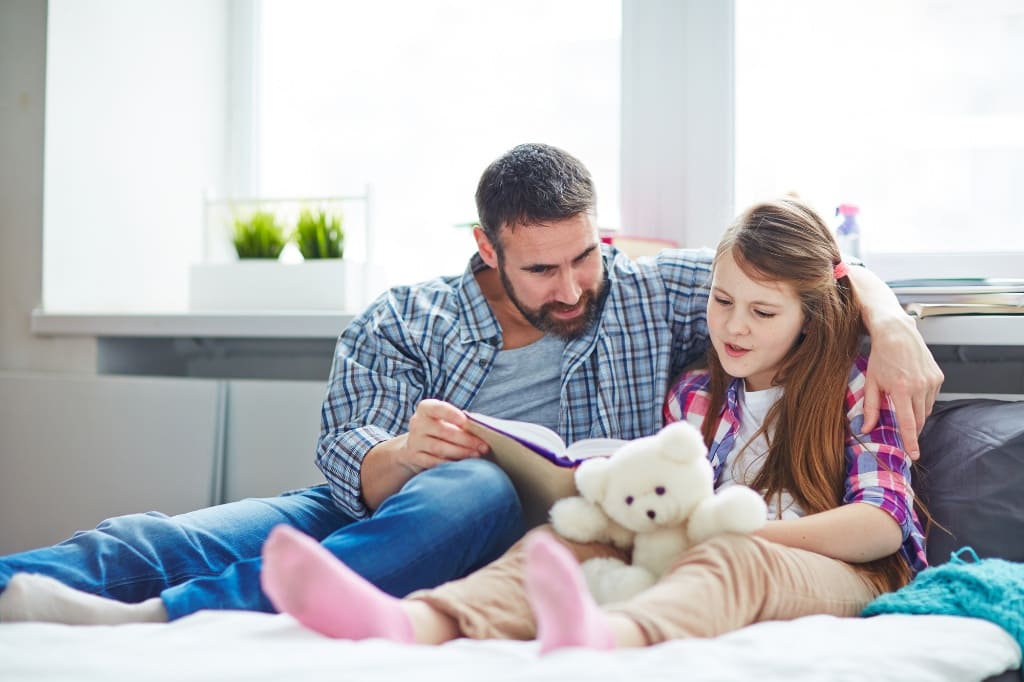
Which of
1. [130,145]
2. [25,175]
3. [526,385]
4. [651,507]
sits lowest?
[651,507]

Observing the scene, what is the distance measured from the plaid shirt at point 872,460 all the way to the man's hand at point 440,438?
1.21 feet

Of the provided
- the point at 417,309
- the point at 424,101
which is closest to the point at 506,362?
the point at 417,309

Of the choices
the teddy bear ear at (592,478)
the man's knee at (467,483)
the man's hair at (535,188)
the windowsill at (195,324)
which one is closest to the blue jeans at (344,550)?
the man's knee at (467,483)

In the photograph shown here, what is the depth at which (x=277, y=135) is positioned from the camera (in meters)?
2.37

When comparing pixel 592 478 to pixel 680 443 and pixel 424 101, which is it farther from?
pixel 424 101

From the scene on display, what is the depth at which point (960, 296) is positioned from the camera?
146 centimetres

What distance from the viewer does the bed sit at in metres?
0.72

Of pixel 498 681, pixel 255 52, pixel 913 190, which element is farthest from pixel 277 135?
pixel 498 681

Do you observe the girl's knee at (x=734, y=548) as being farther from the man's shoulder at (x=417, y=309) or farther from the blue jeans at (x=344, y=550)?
the man's shoulder at (x=417, y=309)

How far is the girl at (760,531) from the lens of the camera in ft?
2.62

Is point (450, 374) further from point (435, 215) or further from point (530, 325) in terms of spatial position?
point (435, 215)

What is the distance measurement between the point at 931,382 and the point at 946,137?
850 mm

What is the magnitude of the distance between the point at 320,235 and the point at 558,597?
145 cm

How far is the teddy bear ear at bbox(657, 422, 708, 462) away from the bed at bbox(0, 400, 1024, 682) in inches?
7.2
